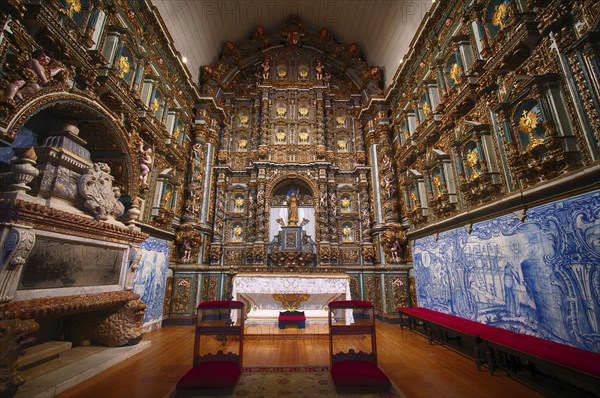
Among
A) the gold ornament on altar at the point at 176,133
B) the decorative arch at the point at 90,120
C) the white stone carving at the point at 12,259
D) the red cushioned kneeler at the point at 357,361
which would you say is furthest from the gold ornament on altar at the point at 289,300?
the gold ornament on altar at the point at 176,133

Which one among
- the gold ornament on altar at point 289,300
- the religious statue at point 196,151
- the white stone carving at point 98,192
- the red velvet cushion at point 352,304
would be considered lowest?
the gold ornament on altar at point 289,300

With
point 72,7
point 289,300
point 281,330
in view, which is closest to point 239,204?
point 289,300

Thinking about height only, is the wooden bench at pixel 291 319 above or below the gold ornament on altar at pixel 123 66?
below

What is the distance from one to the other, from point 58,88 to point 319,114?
33.4 feet

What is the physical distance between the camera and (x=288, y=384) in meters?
3.90

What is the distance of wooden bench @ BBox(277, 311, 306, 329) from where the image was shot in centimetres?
721

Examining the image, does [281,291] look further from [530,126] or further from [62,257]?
[530,126]

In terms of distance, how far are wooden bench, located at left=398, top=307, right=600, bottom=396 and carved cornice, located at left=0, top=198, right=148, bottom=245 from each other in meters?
7.06

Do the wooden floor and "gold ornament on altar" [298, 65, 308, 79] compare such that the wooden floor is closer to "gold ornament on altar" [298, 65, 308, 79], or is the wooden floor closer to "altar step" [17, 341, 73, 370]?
"altar step" [17, 341, 73, 370]

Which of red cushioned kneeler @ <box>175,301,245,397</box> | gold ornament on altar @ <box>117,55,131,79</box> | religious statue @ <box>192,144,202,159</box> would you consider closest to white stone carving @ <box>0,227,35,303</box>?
red cushioned kneeler @ <box>175,301,245,397</box>

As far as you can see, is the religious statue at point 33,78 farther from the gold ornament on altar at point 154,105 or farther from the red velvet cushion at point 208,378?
the red velvet cushion at point 208,378

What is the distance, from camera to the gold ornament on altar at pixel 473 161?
601cm

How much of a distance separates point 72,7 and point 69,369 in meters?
6.92

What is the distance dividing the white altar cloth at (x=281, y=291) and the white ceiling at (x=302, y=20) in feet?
31.6
